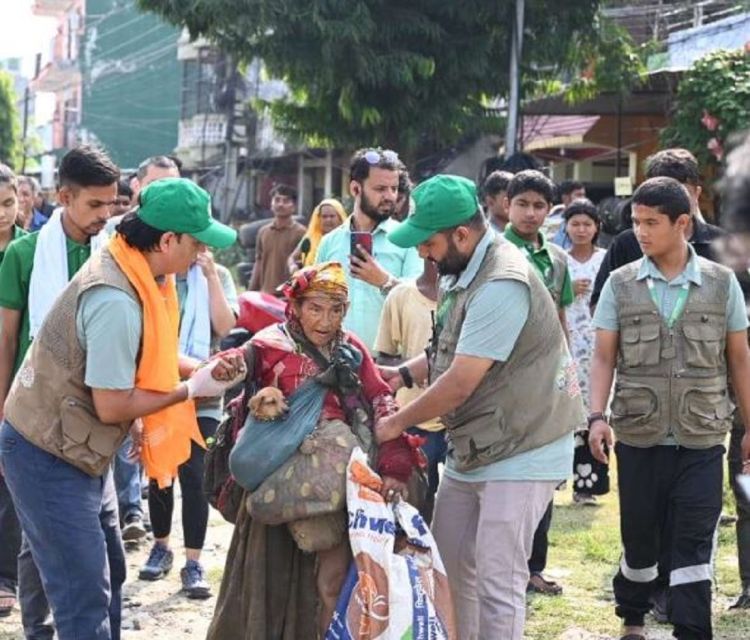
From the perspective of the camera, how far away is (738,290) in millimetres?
5215

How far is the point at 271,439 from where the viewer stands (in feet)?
14.5

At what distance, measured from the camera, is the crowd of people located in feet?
13.6

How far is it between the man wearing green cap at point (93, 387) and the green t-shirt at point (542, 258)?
2.22 m

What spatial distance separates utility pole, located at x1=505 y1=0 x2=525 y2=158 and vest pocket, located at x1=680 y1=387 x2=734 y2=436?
7870mm

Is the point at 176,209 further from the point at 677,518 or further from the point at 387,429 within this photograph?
the point at 677,518

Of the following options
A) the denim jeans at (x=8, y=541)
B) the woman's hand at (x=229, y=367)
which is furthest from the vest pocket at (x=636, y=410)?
the denim jeans at (x=8, y=541)

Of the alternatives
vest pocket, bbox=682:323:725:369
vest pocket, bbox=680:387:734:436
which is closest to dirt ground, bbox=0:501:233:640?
vest pocket, bbox=680:387:734:436

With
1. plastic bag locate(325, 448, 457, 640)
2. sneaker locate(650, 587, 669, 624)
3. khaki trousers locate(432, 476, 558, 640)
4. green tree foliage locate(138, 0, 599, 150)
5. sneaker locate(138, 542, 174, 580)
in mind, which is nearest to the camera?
plastic bag locate(325, 448, 457, 640)

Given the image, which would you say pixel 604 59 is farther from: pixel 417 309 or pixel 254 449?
pixel 254 449

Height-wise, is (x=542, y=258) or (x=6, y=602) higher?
(x=542, y=258)

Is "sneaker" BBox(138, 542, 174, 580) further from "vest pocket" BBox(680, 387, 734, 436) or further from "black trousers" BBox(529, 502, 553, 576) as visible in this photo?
"vest pocket" BBox(680, 387, 734, 436)

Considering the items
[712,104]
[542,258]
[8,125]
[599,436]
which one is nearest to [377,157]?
[542,258]

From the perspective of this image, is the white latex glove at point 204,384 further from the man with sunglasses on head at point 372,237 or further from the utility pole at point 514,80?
the utility pole at point 514,80

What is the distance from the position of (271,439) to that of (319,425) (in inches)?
6.9
